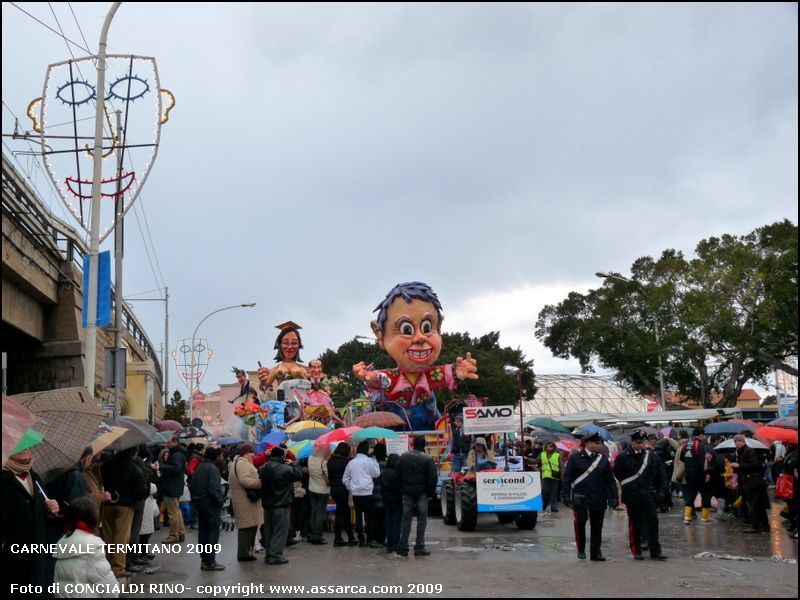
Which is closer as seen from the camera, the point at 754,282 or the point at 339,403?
the point at 754,282

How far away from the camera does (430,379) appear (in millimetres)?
24266

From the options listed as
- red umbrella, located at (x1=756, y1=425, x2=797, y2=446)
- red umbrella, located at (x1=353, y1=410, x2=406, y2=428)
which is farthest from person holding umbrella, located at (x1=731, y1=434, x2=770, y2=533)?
red umbrella, located at (x1=353, y1=410, x2=406, y2=428)

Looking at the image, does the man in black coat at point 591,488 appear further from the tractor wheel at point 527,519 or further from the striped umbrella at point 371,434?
the striped umbrella at point 371,434

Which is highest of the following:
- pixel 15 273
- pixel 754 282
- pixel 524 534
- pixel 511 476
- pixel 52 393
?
pixel 754 282

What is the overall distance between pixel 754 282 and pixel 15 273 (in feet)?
102

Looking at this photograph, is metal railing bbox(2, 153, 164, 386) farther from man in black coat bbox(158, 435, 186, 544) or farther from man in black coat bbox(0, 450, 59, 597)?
man in black coat bbox(0, 450, 59, 597)

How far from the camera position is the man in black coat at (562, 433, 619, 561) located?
1192 centimetres

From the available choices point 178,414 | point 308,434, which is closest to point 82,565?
point 308,434

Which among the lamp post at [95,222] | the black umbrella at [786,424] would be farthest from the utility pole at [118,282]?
the black umbrella at [786,424]

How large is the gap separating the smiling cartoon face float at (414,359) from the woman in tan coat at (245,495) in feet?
38.6

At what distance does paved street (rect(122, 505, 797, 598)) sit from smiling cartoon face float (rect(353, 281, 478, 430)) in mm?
8885

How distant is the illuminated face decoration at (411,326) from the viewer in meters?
24.0

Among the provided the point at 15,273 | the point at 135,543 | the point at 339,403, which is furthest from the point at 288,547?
the point at 339,403

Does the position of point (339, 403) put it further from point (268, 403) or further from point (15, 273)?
point (15, 273)
